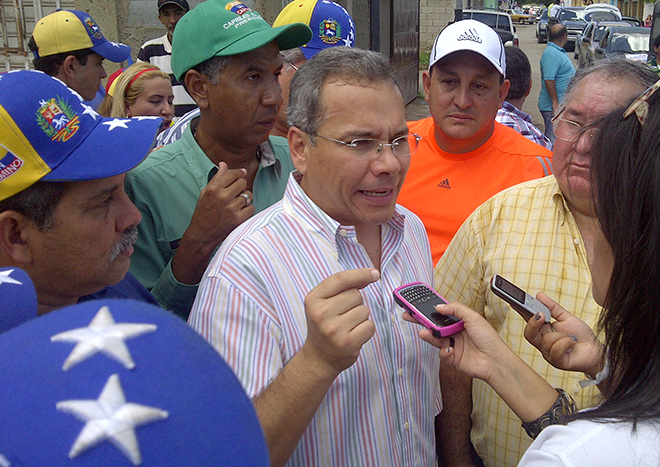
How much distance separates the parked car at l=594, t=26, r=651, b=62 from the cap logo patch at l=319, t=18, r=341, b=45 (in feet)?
44.6

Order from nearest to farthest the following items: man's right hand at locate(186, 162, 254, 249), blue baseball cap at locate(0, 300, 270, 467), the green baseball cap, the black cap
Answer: blue baseball cap at locate(0, 300, 270, 467) → man's right hand at locate(186, 162, 254, 249) → the green baseball cap → the black cap

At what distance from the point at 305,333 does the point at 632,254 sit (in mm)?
821

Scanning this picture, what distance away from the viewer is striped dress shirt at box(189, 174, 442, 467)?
143 cm

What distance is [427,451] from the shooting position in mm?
1729

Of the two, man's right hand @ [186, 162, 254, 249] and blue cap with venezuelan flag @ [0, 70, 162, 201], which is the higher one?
blue cap with venezuelan flag @ [0, 70, 162, 201]

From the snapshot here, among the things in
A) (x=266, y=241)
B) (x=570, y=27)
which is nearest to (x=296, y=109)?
(x=266, y=241)

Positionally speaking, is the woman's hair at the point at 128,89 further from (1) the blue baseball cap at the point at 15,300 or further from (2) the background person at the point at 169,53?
(1) the blue baseball cap at the point at 15,300

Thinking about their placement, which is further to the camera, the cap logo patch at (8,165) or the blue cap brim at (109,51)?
the blue cap brim at (109,51)

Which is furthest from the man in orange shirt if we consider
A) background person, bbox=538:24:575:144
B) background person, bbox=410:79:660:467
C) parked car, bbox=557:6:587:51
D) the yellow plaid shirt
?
parked car, bbox=557:6:587:51

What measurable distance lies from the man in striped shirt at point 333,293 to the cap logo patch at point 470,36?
1.26 meters

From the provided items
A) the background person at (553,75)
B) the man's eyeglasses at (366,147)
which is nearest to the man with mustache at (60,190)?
the man's eyeglasses at (366,147)

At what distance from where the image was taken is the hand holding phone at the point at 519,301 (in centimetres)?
167

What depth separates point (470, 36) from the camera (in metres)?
2.82

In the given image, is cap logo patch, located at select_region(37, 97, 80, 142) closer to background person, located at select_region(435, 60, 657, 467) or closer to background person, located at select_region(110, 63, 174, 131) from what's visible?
background person, located at select_region(435, 60, 657, 467)
